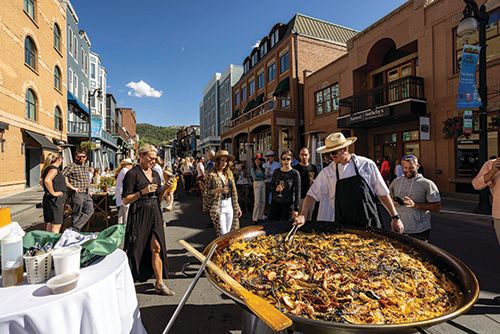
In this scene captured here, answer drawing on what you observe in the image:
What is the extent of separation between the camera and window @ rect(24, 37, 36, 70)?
15.2 m

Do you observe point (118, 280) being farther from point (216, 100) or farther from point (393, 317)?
point (216, 100)

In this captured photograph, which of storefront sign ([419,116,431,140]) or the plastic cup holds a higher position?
storefront sign ([419,116,431,140])

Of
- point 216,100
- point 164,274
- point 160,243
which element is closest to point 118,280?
point 160,243

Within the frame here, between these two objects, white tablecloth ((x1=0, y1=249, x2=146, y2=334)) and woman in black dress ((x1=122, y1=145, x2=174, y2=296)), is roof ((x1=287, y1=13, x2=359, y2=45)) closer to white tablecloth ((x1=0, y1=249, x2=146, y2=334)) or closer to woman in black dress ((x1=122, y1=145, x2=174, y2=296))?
woman in black dress ((x1=122, y1=145, x2=174, y2=296))

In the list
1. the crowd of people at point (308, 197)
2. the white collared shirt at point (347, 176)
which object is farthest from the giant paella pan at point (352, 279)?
the white collared shirt at point (347, 176)

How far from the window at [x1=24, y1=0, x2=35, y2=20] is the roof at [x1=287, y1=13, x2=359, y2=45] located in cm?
1847

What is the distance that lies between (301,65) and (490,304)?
2201 cm

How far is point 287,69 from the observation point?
2316 centimetres

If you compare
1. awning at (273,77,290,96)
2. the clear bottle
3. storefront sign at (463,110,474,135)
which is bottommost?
the clear bottle

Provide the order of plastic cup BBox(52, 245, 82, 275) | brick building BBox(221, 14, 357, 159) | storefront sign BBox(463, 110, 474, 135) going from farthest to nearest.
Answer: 1. brick building BBox(221, 14, 357, 159)
2. storefront sign BBox(463, 110, 474, 135)
3. plastic cup BBox(52, 245, 82, 275)

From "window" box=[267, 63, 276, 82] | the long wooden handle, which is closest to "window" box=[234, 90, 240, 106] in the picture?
"window" box=[267, 63, 276, 82]

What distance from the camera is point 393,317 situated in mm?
1420

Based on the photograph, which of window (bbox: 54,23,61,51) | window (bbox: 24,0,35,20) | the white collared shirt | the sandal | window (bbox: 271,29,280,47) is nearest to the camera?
the white collared shirt

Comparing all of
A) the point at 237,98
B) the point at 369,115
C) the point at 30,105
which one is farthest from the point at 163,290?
the point at 237,98
